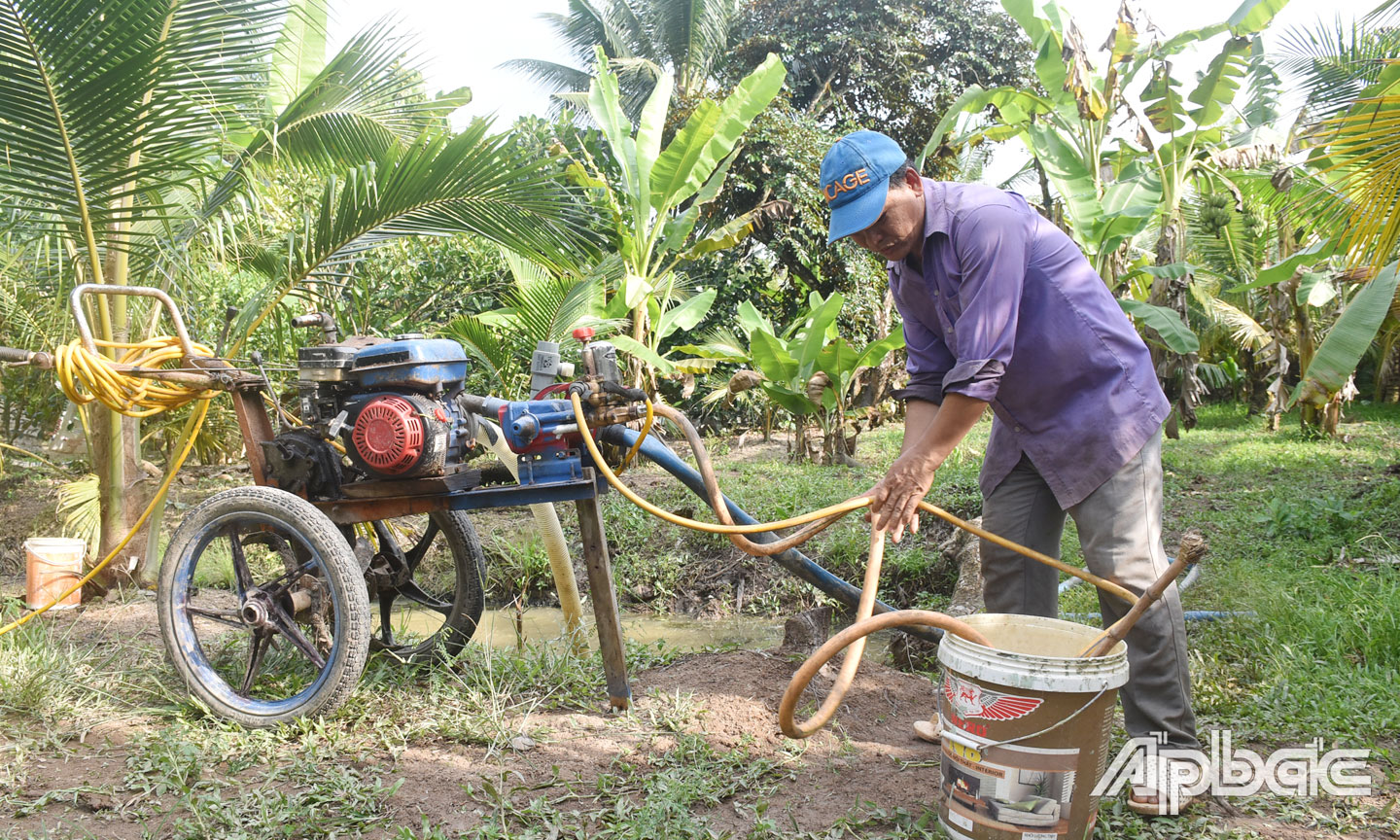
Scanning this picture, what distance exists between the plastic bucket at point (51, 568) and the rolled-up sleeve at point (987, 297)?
13.4ft

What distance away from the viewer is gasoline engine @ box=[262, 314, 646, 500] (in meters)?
2.94

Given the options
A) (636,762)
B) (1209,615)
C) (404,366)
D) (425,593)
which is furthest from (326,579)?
(1209,615)

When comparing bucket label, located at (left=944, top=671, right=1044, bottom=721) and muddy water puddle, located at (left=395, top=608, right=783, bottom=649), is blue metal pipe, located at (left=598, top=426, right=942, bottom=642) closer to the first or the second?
bucket label, located at (left=944, top=671, right=1044, bottom=721)

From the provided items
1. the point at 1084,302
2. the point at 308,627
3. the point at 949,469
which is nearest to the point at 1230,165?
the point at 949,469

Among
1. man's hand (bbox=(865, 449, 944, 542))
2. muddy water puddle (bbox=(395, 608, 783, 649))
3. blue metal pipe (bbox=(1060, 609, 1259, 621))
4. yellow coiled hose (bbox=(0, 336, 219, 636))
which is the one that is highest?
yellow coiled hose (bbox=(0, 336, 219, 636))

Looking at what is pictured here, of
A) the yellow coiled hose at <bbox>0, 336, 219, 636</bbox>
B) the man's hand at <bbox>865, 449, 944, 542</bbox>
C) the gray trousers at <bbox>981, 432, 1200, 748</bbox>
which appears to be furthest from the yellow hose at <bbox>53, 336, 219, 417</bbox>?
the gray trousers at <bbox>981, 432, 1200, 748</bbox>

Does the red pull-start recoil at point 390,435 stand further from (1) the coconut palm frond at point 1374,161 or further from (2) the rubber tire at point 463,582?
(1) the coconut palm frond at point 1374,161

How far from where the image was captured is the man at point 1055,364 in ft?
7.52

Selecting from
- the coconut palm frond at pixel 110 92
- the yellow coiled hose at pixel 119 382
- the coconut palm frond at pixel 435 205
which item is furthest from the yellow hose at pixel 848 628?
the coconut palm frond at pixel 110 92

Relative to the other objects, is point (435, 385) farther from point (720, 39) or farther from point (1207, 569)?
point (720, 39)

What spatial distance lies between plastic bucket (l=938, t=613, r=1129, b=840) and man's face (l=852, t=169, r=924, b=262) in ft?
3.39

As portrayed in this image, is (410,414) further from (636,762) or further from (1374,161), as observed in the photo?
(1374,161)

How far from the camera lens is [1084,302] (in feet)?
7.97

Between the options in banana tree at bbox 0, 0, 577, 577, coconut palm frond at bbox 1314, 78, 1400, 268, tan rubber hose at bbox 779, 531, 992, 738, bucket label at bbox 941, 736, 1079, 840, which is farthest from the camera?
banana tree at bbox 0, 0, 577, 577
